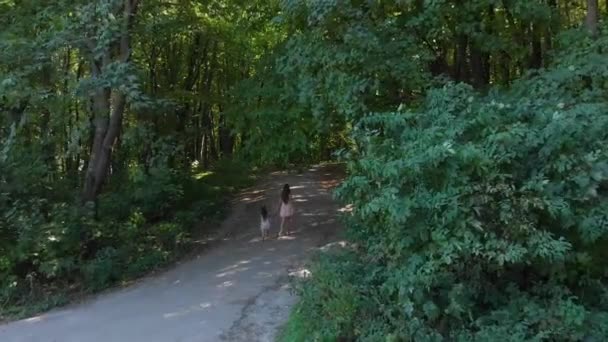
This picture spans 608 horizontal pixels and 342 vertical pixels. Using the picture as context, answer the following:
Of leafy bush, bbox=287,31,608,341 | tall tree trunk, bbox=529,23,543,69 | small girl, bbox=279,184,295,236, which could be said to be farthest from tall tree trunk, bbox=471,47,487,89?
leafy bush, bbox=287,31,608,341

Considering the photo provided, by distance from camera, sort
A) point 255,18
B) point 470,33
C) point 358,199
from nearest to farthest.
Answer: point 358,199 < point 470,33 < point 255,18

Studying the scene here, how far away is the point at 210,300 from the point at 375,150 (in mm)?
4510

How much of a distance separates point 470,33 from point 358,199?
5003mm

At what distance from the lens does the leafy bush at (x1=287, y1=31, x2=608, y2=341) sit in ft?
19.9

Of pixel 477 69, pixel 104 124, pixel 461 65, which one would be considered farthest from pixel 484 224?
pixel 104 124

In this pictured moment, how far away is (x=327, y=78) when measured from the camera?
33.0ft

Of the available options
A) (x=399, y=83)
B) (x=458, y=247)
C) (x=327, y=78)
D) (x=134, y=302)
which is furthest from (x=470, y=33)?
(x=134, y=302)

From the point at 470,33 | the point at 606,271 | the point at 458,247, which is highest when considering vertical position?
the point at 470,33

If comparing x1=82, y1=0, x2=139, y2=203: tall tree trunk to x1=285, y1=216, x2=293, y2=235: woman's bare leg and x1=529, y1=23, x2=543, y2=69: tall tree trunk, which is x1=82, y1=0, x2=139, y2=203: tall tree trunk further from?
x1=529, y1=23, x2=543, y2=69: tall tree trunk

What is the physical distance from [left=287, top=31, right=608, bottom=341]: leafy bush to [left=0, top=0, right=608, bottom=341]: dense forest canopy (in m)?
0.02

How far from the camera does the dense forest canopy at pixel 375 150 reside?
6.18m

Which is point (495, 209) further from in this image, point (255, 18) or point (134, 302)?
point (255, 18)

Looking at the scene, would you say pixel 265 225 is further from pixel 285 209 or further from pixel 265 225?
pixel 285 209

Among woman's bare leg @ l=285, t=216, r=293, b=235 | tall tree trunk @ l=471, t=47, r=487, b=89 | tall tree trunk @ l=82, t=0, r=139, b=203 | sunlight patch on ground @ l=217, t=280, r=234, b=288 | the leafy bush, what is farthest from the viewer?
woman's bare leg @ l=285, t=216, r=293, b=235
